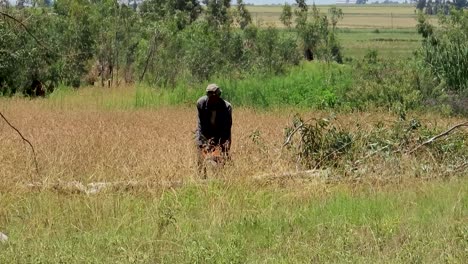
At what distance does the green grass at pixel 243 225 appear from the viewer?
5289 mm

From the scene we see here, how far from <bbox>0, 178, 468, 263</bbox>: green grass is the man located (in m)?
1.29

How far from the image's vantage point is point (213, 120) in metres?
8.52

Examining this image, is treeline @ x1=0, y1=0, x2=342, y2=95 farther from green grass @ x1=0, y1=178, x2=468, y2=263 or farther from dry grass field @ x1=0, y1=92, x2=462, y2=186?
green grass @ x1=0, y1=178, x2=468, y2=263

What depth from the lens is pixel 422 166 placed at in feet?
27.0

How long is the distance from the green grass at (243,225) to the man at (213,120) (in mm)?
1293

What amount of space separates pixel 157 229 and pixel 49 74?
1678 centimetres

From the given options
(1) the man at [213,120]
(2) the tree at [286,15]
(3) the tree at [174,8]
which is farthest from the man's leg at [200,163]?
(2) the tree at [286,15]

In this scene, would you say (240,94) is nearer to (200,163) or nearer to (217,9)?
(200,163)

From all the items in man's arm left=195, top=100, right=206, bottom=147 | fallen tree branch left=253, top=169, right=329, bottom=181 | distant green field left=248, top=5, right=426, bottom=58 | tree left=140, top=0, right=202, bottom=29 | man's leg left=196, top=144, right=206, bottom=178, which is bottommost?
distant green field left=248, top=5, right=426, bottom=58

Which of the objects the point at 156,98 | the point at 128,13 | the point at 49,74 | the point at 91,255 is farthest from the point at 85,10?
the point at 91,255

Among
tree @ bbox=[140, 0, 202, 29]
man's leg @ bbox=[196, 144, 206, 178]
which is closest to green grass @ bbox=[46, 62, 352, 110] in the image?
man's leg @ bbox=[196, 144, 206, 178]

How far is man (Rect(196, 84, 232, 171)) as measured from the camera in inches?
329

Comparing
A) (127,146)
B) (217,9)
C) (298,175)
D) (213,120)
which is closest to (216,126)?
(213,120)

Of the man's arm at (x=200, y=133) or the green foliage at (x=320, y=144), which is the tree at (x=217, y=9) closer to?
the green foliage at (x=320, y=144)
